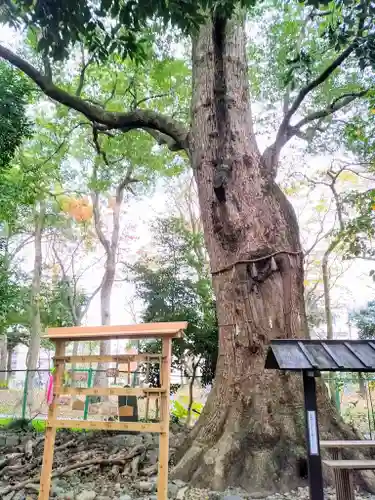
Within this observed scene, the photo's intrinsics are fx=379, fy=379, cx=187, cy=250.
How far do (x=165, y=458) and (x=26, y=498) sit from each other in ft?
5.73

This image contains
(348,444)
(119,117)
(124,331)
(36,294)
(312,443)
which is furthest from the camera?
(36,294)

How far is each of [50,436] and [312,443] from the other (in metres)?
2.93

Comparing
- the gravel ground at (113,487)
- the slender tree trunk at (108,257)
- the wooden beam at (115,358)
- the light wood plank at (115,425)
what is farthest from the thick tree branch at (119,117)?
the slender tree trunk at (108,257)

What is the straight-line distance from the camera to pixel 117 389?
4152mm

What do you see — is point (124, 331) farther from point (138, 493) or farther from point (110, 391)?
point (138, 493)

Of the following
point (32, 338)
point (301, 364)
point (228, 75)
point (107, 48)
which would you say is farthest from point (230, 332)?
point (32, 338)

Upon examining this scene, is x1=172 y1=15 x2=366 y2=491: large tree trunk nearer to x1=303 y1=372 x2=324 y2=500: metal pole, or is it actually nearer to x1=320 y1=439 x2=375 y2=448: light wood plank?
x1=320 y1=439 x2=375 y2=448: light wood plank

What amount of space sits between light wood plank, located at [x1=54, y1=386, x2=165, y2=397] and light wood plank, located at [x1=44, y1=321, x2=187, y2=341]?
1.81 feet

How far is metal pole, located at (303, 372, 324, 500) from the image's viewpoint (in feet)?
8.88

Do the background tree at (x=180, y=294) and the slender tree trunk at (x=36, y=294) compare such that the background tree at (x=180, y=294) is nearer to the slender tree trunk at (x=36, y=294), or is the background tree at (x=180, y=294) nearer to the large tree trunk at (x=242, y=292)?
the large tree trunk at (x=242, y=292)

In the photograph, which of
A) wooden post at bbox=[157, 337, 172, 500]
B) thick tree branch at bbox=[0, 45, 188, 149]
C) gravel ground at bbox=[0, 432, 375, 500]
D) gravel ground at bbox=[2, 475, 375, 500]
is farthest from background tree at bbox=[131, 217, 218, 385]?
wooden post at bbox=[157, 337, 172, 500]

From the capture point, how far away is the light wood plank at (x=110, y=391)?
403cm

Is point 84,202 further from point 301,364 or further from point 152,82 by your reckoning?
point 301,364

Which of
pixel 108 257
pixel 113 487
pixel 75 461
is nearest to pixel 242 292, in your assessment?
pixel 113 487
